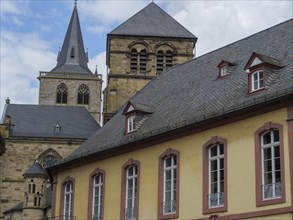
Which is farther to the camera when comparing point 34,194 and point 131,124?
point 34,194

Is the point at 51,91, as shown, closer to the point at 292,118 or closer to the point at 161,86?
the point at 161,86

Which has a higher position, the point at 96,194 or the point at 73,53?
the point at 73,53

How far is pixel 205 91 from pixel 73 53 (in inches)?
2376

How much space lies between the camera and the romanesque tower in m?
48.8

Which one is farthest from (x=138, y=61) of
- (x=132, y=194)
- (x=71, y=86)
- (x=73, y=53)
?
(x=73, y=53)

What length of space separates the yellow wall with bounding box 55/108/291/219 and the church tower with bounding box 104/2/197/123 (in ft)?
83.0

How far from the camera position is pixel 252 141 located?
2194 cm

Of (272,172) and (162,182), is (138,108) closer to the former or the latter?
(162,182)

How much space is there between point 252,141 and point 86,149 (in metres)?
10.1

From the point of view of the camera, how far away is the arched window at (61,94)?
267 feet

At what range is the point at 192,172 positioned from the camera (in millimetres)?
24016

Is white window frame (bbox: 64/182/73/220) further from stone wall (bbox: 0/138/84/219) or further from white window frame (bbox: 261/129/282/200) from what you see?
stone wall (bbox: 0/138/84/219)

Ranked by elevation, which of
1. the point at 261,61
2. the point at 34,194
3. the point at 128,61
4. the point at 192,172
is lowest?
the point at 192,172

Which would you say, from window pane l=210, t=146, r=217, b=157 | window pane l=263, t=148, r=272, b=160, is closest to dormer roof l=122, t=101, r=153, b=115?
window pane l=210, t=146, r=217, b=157
